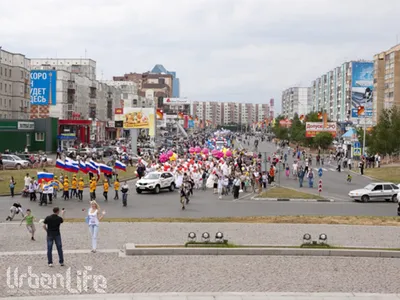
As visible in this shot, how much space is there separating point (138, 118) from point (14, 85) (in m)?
17.2

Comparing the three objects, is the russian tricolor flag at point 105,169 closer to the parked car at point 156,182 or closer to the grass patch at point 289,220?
the parked car at point 156,182

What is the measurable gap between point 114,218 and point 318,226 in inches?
333

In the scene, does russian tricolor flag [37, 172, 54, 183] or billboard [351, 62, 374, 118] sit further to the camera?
billboard [351, 62, 374, 118]

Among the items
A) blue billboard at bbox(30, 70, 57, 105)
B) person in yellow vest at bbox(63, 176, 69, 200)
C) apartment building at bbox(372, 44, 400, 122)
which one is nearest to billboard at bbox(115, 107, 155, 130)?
blue billboard at bbox(30, 70, 57, 105)

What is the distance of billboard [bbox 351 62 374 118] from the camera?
82062 millimetres

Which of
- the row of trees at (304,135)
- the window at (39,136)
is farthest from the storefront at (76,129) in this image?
the row of trees at (304,135)

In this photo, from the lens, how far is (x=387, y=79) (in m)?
103

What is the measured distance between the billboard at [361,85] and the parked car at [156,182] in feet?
149

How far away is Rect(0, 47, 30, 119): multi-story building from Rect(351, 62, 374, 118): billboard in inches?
1761

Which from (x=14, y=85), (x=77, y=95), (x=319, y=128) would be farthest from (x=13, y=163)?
(x=77, y=95)

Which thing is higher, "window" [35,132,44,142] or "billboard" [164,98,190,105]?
"billboard" [164,98,190,105]

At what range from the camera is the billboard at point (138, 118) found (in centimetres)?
7412

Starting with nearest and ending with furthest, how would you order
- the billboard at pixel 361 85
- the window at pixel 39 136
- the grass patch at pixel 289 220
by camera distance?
the grass patch at pixel 289 220
the window at pixel 39 136
the billboard at pixel 361 85

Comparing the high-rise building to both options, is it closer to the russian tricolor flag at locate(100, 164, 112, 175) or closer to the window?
the window
